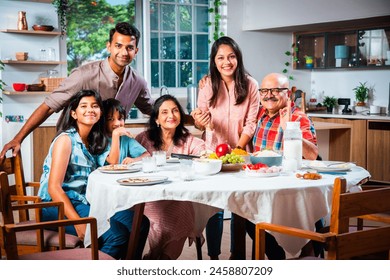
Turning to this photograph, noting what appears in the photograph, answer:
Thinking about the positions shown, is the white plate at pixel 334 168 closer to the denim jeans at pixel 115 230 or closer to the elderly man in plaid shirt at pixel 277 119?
the elderly man in plaid shirt at pixel 277 119

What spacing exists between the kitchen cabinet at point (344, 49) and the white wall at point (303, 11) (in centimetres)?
46

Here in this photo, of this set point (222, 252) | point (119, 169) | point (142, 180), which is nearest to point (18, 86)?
point (222, 252)

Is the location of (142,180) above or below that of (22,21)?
below

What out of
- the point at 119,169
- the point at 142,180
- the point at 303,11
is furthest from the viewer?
the point at 303,11

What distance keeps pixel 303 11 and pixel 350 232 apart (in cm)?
478

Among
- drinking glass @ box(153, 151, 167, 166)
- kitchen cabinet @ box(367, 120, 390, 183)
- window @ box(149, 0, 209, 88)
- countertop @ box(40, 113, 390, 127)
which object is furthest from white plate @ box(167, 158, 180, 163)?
window @ box(149, 0, 209, 88)

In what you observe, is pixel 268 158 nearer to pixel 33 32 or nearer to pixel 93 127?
pixel 93 127

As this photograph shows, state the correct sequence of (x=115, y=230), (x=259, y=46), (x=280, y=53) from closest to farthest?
1. (x=115, y=230)
2. (x=259, y=46)
3. (x=280, y=53)

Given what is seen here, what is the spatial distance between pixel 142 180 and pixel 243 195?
40 cm

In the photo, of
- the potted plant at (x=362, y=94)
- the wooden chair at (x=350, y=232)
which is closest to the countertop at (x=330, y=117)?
the potted plant at (x=362, y=94)

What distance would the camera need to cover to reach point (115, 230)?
2779 mm

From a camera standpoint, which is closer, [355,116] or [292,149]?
[292,149]

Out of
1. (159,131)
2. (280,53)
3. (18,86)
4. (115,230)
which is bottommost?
(115,230)

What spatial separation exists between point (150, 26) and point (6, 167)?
3838 mm
